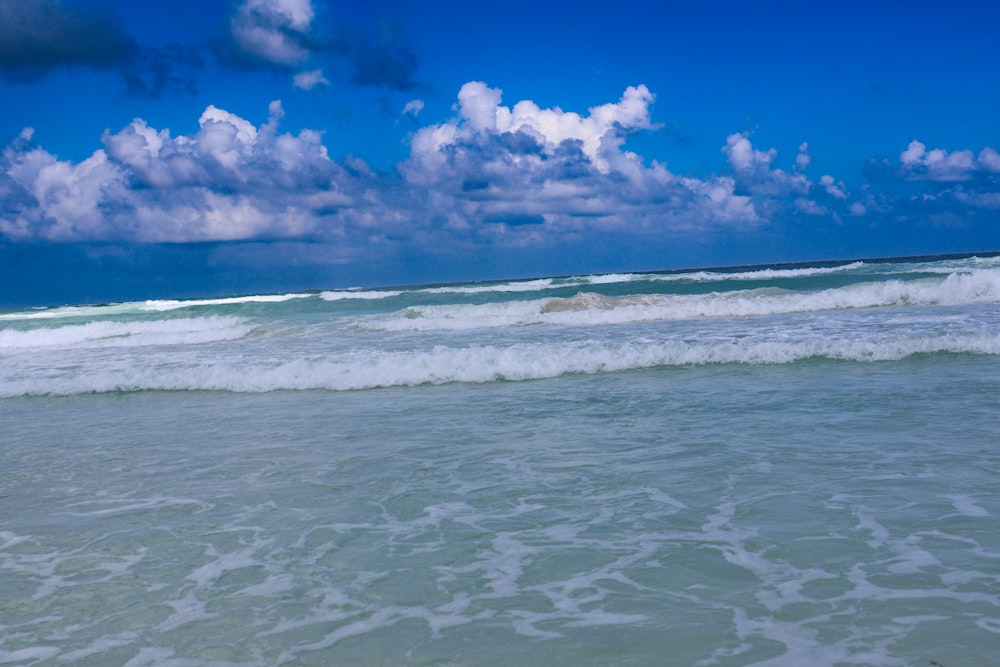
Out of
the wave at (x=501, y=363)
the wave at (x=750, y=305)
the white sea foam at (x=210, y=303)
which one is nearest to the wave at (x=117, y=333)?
the wave at (x=750, y=305)

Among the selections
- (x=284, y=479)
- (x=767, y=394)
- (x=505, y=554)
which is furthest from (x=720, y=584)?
(x=767, y=394)

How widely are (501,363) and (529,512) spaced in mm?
6828

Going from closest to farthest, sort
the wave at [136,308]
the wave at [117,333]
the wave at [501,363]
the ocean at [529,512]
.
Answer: the ocean at [529,512] < the wave at [501,363] < the wave at [117,333] < the wave at [136,308]

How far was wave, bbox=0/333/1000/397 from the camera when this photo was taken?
11.5m

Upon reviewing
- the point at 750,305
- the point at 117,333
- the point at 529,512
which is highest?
the point at 117,333

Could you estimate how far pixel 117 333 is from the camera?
29250 millimetres

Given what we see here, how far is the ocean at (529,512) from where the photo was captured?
332 centimetres

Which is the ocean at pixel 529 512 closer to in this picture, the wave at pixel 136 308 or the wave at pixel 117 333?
the wave at pixel 117 333

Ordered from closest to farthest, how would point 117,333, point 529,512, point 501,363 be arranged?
1. point 529,512
2. point 501,363
3. point 117,333

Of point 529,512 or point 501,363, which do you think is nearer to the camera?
point 529,512

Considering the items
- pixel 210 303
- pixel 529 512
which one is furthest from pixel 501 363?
pixel 210 303

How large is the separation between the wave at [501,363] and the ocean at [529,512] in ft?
0.20

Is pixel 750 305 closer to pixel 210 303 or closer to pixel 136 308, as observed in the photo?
pixel 210 303

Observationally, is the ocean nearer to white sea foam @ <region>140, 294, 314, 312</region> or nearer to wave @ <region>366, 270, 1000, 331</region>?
wave @ <region>366, 270, 1000, 331</region>
